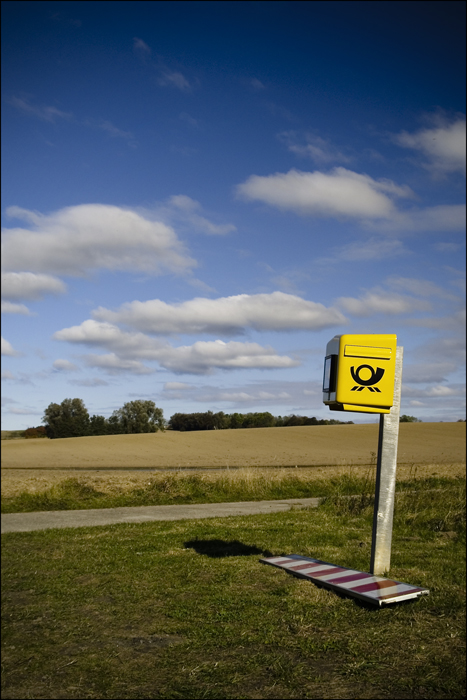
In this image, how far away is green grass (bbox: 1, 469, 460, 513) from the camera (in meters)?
13.7

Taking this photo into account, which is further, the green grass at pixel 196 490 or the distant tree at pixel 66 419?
the green grass at pixel 196 490

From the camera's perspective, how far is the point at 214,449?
2658 cm

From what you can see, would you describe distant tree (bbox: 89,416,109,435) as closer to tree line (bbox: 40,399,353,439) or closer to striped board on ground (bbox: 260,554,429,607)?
tree line (bbox: 40,399,353,439)

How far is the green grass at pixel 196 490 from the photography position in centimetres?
1369

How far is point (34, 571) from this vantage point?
7.02m

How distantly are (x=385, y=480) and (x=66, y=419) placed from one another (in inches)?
271

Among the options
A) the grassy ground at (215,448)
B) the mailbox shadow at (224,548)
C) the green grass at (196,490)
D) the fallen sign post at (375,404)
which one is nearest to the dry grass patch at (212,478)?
the green grass at (196,490)

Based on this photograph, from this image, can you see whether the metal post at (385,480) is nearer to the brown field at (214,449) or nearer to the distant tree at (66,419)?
the distant tree at (66,419)

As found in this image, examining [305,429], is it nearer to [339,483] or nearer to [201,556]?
[339,483]

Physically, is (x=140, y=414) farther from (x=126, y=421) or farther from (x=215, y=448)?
(x=215, y=448)

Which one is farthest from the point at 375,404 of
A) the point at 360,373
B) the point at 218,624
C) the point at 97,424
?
the point at 97,424

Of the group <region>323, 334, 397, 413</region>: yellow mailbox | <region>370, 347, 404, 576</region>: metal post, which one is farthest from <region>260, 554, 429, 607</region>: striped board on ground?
<region>323, 334, 397, 413</region>: yellow mailbox

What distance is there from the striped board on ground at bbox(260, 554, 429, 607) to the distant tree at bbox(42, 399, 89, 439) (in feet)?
16.9

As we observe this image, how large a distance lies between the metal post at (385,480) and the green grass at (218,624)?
485 millimetres
